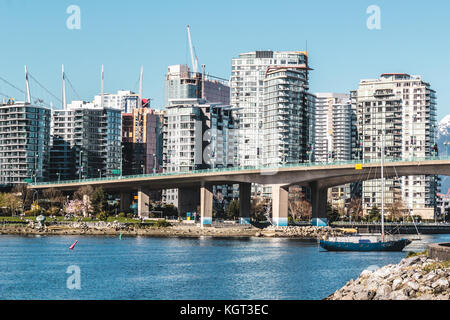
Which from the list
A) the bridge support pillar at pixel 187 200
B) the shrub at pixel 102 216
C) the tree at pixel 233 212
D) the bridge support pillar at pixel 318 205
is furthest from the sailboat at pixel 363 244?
the bridge support pillar at pixel 187 200

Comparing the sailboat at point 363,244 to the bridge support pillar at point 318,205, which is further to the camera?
the bridge support pillar at point 318,205

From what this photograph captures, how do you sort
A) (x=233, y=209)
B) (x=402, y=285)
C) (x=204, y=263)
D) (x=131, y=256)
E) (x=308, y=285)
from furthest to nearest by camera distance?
(x=233, y=209) < (x=131, y=256) < (x=204, y=263) < (x=308, y=285) < (x=402, y=285)

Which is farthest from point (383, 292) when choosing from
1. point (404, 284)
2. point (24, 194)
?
point (24, 194)

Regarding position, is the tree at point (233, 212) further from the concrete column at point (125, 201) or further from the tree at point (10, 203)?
the tree at point (10, 203)

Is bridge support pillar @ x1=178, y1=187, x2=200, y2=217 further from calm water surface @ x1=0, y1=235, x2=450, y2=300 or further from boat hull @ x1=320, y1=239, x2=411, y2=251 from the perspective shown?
boat hull @ x1=320, y1=239, x2=411, y2=251

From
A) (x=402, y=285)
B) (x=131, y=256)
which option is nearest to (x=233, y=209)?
(x=131, y=256)

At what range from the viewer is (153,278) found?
69.2 metres

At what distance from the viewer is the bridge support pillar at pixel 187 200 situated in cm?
19238

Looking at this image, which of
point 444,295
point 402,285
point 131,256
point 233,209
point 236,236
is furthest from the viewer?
point 233,209

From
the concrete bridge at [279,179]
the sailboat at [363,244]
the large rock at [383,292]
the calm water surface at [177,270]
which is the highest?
the concrete bridge at [279,179]

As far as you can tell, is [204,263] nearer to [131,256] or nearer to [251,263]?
[251,263]

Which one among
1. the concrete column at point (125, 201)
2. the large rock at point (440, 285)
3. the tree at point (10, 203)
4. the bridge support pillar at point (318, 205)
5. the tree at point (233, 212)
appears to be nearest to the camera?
the large rock at point (440, 285)

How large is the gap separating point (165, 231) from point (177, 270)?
75071mm
